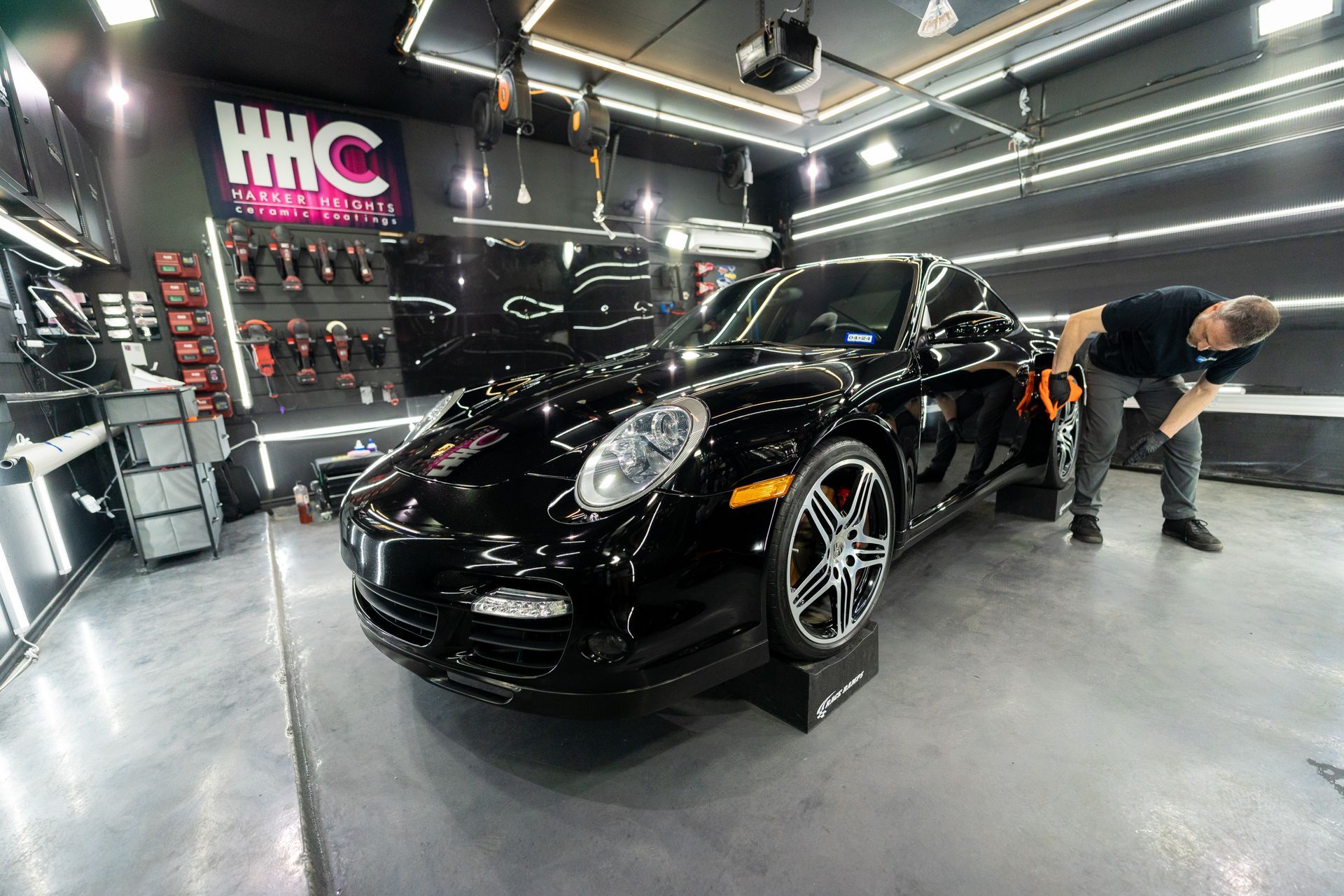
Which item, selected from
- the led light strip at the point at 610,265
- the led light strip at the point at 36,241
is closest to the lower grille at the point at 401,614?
the led light strip at the point at 36,241

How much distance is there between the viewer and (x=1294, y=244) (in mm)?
3428

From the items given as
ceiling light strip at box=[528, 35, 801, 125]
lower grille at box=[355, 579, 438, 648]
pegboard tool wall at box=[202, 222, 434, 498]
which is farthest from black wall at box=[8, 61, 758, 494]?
lower grille at box=[355, 579, 438, 648]

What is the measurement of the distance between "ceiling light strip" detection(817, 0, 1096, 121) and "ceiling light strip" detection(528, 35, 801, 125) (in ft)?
0.41

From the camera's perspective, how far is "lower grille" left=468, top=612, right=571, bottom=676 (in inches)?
40.5

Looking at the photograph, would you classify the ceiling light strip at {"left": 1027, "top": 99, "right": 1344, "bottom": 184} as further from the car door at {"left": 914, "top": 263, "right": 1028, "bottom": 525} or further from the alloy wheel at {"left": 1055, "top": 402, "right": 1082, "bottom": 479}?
the car door at {"left": 914, "top": 263, "right": 1028, "bottom": 525}

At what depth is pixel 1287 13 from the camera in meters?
3.29

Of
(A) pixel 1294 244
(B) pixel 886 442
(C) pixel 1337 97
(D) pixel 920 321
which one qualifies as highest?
(C) pixel 1337 97

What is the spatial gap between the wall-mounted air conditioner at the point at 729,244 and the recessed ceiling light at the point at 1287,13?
4251 millimetres

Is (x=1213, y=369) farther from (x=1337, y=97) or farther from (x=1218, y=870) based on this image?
(x=1337, y=97)

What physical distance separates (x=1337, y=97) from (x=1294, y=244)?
2.85ft

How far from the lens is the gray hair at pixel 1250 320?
2008 millimetres

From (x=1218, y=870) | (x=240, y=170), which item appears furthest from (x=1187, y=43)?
(x=240, y=170)

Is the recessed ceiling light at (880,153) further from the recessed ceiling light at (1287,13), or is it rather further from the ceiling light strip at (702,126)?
the recessed ceiling light at (1287,13)

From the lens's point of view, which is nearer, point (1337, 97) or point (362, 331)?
point (1337, 97)
